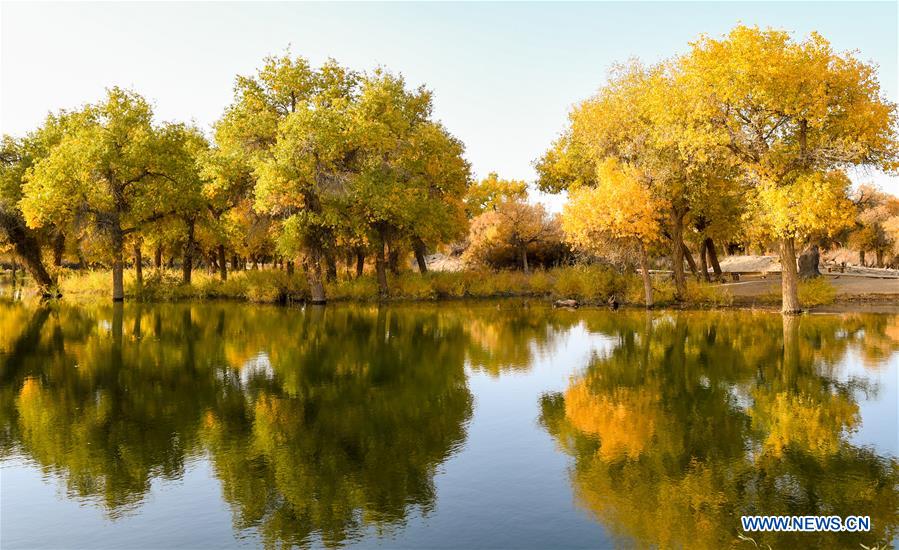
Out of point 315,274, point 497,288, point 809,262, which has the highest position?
point 315,274

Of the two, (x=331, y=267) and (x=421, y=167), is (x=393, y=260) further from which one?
(x=421, y=167)

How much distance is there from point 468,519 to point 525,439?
14.3 ft

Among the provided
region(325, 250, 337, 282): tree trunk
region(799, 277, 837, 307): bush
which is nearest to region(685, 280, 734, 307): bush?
region(799, 277, 837, 307): bush

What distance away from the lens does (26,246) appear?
5741cm

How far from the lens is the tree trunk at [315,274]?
48.8 metres

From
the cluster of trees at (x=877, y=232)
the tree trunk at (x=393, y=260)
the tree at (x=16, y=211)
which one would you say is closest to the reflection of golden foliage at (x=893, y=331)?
the tree trunk at (x=393, y=260)

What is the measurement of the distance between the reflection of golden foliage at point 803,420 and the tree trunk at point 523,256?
188 ft

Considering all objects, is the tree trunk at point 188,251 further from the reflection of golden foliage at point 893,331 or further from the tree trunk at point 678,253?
the reflection of golden foliage at point 893,331

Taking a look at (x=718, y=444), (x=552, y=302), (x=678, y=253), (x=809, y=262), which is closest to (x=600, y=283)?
(x=552, y=302)

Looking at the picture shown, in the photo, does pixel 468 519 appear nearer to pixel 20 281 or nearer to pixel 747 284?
pixel 747 284

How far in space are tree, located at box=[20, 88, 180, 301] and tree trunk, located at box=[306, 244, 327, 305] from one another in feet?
40.1

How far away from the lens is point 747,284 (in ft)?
182

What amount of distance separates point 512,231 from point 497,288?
1731 cm

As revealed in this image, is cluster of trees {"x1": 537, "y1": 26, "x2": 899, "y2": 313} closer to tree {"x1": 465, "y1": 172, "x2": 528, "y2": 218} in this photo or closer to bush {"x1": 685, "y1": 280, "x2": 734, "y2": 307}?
bush {"x1": 685, "y1": 280, "x2": 734, "y2": 307}
